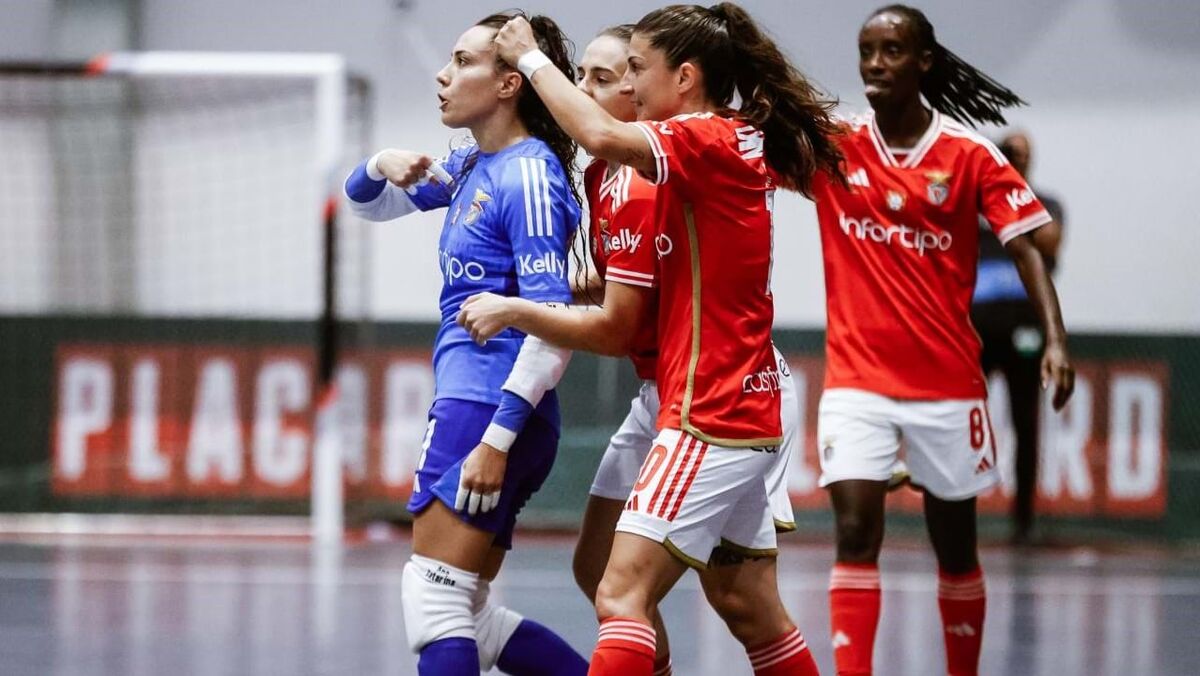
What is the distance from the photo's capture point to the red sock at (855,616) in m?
4.45

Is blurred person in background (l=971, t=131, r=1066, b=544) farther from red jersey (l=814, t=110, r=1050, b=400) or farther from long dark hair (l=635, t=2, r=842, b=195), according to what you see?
long dark hair (l=635, t=2, r=842, b=195)

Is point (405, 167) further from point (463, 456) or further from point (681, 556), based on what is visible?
point (681, 556)

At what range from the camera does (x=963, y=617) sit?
185 inches

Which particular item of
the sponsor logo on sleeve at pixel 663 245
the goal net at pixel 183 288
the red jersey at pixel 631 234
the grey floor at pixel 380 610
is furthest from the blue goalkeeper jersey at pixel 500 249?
the goal net at pixel 183 288

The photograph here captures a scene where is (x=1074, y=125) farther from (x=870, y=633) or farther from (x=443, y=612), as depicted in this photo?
(x=443, y=612)

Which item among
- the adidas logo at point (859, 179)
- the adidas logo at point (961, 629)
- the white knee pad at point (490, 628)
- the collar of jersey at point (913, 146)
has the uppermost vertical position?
the collar of jersey at point (913, 146)

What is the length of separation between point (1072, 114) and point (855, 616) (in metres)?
6.78

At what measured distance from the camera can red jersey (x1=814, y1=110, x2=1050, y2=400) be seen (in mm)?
4617

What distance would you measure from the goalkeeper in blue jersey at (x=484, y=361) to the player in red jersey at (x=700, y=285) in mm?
221

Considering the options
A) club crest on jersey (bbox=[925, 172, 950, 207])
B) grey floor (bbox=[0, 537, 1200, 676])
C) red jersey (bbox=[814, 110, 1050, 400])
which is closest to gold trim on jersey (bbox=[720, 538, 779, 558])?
red jersey (bbox=[814, 110, 1050, 400])

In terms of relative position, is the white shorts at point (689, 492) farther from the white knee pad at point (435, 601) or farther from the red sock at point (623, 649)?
the white knee pad at point (435, 601)

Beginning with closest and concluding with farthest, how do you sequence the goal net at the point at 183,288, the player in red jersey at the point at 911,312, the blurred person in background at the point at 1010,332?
the player in red jersey at the point at 911,312
the blurred person in background at the point at 1010,332
the goal net at the point at 183,288

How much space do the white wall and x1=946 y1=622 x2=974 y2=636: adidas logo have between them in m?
5.68

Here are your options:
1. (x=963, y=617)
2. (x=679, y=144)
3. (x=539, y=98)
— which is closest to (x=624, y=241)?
(x=679, y=144)
